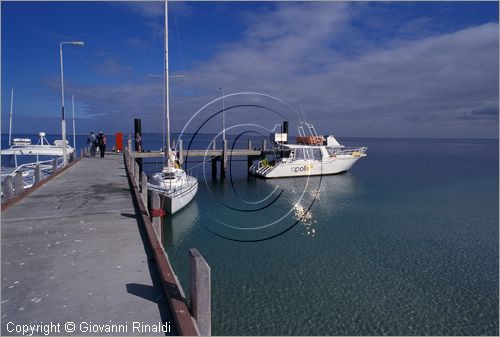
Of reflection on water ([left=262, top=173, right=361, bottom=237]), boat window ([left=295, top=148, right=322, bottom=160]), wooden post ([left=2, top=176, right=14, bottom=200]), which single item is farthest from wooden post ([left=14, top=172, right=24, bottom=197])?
boat window ([left=295, top=148, right=322, bottom=160])

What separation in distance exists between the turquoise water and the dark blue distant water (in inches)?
1.6

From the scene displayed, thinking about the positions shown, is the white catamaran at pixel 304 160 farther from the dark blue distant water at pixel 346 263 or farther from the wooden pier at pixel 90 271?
the wooden pier at pixel 90 271

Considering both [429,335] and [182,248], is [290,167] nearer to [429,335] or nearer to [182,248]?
[182,248]

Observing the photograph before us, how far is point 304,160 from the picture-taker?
35.7 meters

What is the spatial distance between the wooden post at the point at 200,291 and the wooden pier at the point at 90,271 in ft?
0.05

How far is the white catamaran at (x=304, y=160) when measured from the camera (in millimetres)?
34562

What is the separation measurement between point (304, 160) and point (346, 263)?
23671mm

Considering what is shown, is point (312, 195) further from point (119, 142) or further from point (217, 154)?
point (119, 142)

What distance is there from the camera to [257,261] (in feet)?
41.5

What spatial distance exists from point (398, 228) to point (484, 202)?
13643 mm

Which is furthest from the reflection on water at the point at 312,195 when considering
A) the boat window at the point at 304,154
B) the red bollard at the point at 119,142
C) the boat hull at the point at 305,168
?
the red bollard at the point at 119,142

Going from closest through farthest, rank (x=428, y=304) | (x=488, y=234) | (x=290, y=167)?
(x=428, y=304) → (x=488, y=234) → (x=290, y=167)

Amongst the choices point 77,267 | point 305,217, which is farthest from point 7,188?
point 305,217

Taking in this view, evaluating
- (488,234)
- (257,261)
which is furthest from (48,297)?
(488,234)
